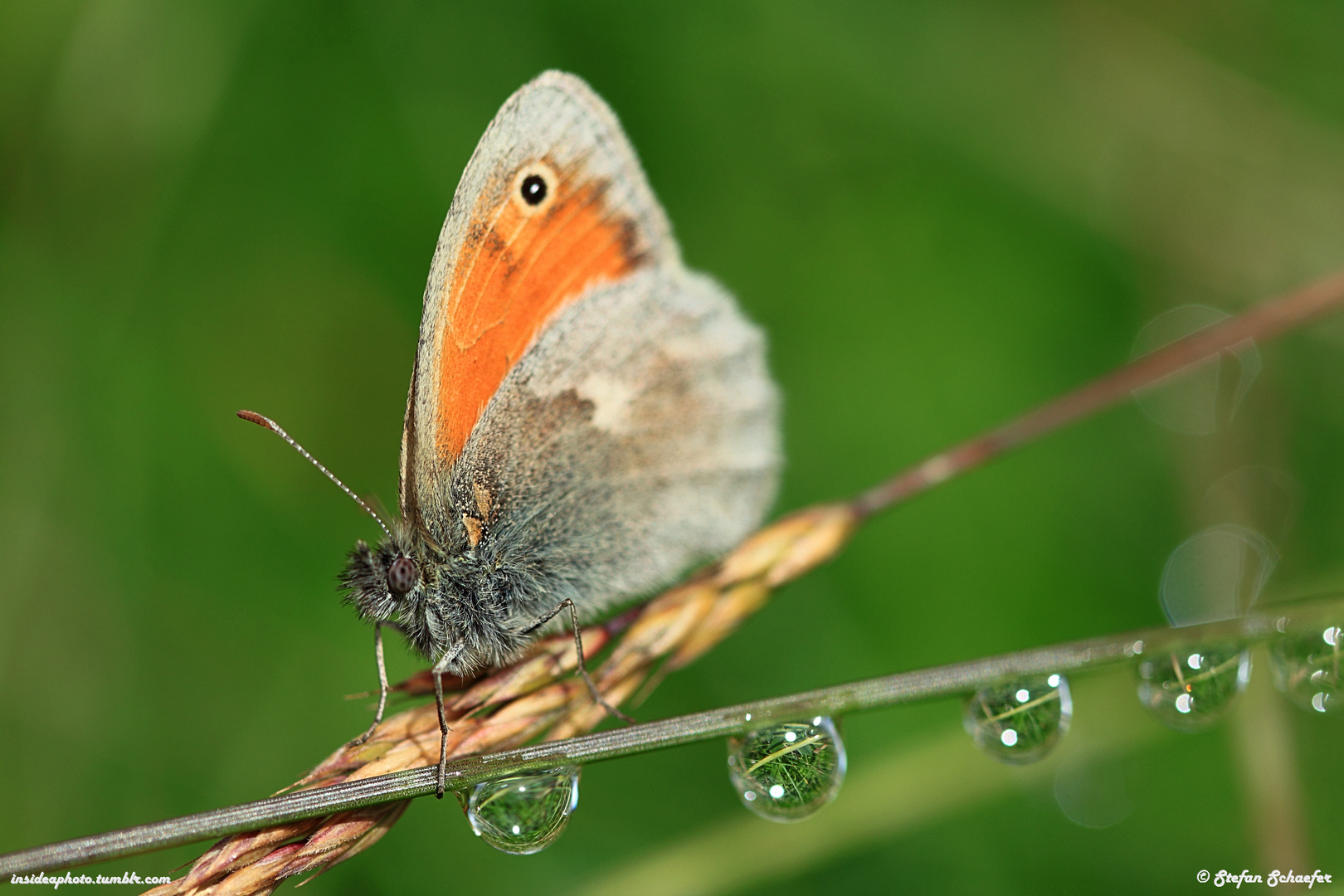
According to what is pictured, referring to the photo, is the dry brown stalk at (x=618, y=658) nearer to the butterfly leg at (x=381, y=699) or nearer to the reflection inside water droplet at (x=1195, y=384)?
the butterfly leg at (x=381, y=699)

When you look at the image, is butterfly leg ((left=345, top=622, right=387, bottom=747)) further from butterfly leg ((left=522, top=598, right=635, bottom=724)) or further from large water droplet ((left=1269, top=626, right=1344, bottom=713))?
large water droplet ((left=1269, top=626, right=1344, bottom=713))

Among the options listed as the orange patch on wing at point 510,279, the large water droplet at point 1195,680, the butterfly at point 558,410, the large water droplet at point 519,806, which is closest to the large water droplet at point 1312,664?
the large water droplet at point 1195,680

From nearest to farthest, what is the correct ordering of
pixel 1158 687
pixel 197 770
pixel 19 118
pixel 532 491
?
pixel 1158 687
pixel 532 491
pixel 197 770
pixel 19 118

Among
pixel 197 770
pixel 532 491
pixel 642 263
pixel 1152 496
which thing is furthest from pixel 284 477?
pixel 1152 496

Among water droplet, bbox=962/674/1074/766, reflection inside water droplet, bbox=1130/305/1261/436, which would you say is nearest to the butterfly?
water droplet, bbox=962/674/1074/766

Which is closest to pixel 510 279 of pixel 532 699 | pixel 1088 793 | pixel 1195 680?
pixel 532 699

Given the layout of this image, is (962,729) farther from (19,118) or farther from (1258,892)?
(19,118)

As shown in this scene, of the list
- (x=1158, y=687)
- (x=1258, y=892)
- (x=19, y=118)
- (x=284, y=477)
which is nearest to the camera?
(x=1158, y=687)
